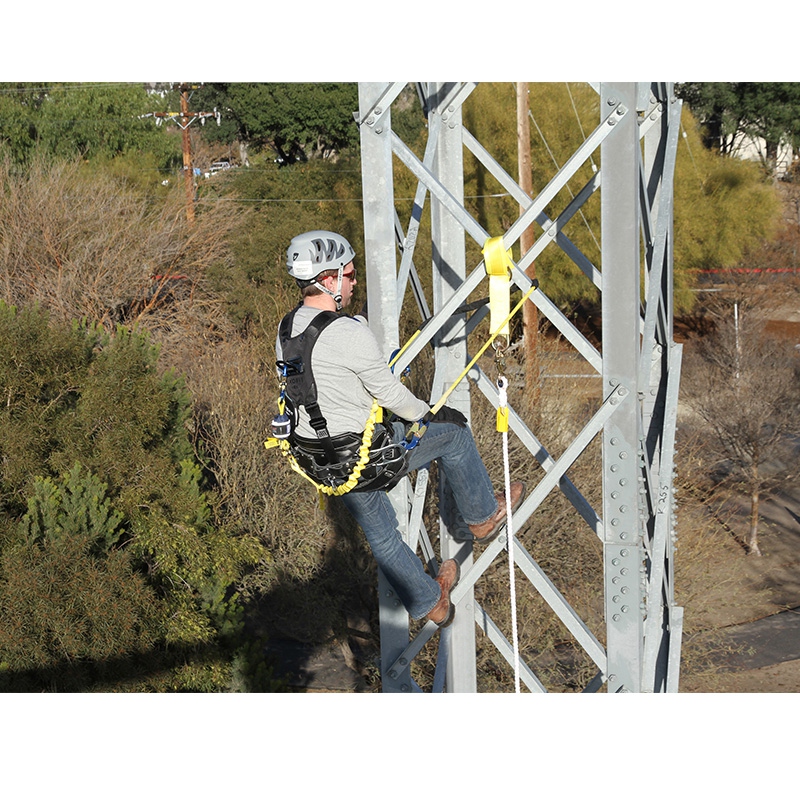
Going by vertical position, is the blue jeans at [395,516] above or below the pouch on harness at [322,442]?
below

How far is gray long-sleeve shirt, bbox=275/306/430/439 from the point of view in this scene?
12.5 ft

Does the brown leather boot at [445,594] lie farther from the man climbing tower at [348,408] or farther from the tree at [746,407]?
the tree at [746,407]

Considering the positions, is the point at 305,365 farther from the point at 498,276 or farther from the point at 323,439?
the point at 498,276

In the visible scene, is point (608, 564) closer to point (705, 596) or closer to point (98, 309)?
point (705, 596)

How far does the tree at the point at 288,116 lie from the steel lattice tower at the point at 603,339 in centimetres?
3454

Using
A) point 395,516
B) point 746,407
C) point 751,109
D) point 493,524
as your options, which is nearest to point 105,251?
point 746,407

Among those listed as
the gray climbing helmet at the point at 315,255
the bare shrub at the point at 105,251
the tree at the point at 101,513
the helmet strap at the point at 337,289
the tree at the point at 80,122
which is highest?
the tree at the point at 80,122

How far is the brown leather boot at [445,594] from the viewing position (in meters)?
4.45

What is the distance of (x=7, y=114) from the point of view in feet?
106

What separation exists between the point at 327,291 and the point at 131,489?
9.58 meters

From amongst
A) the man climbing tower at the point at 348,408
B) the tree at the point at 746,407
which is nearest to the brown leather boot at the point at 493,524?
the man climbing tower at the point at 348,408

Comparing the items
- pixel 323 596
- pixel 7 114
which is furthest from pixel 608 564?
pixel 7 114

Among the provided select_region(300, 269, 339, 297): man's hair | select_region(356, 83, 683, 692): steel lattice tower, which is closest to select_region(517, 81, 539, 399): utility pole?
select_region(356, 83, 683, 692): steel lattice tower

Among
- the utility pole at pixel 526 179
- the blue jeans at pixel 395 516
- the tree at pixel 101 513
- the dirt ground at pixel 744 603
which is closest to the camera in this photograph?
the blue jeans at pixel 395 516
